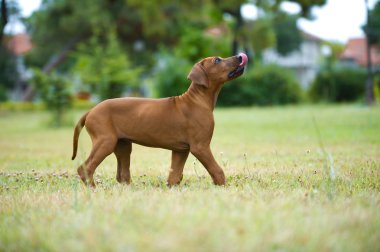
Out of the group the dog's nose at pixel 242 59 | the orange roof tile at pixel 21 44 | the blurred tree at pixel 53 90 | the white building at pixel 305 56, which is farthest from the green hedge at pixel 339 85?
the orange roof tile at pixel 21 44

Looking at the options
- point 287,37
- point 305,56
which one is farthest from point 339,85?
point 305,56

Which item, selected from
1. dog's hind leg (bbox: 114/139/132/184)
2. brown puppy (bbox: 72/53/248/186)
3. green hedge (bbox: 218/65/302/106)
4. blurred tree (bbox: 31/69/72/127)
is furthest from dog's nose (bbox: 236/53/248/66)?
green hedge (bbox: 218/65/302/106)

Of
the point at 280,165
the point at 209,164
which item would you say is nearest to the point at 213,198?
the point at 209,164

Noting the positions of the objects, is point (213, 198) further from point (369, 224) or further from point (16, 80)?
point (16, 80)

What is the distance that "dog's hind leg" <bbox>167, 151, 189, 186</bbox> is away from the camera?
6.05m

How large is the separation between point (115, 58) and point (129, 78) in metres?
2.44

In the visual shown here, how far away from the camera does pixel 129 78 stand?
23.7 metres

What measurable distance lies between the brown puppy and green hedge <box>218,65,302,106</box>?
88.6 ft

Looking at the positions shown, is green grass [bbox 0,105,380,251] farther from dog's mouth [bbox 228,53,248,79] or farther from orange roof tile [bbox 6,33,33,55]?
orange roof tile [bbox 6,33,33,55]

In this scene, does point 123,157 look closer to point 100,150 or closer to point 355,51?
point 100,150

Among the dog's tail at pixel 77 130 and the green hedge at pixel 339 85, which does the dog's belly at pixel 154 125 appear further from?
the green hedge at pixel 339 85

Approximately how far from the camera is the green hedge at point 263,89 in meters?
33.1

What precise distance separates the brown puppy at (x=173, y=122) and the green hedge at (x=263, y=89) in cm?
2699

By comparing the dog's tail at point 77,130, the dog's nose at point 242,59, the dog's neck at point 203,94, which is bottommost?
the dog's tail at point 77,130
